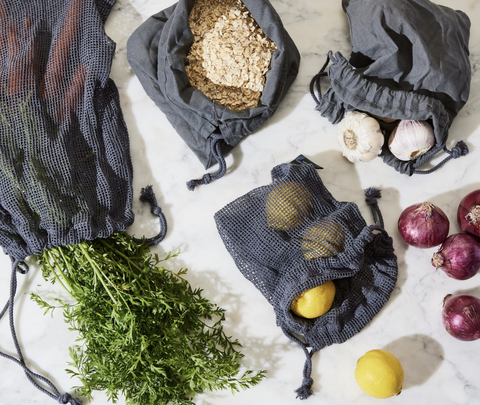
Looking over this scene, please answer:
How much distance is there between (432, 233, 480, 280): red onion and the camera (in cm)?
107

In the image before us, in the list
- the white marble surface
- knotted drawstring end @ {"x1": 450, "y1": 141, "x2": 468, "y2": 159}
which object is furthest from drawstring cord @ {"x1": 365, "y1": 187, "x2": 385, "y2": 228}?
knotted drawstring end @ {"x1": 450, "y1": 141, "x2": 468, "y2": 159}

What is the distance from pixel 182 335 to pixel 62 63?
744 millimetres

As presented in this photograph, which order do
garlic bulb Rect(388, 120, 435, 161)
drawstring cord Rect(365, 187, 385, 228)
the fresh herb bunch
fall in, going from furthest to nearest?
drawstring cord Rect(365, 187, 385, 228) → garlic bulb Rect(388, 120, 435, 161) → the fresh herb bunch

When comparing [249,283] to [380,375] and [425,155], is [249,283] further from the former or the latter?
[425,155]

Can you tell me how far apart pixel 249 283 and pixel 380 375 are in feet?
1.24

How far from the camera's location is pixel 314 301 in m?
1.01

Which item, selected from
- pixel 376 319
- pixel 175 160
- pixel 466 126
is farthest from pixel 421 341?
pixel 175 160

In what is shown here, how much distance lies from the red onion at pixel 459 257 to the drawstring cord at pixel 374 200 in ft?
0.56

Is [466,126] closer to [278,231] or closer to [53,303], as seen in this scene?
[278,231]

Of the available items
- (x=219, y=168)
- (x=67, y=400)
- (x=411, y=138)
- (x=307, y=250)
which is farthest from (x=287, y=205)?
(x=67, y=400)

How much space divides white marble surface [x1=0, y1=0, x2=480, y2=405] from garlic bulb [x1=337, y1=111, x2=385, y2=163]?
79 millimetres

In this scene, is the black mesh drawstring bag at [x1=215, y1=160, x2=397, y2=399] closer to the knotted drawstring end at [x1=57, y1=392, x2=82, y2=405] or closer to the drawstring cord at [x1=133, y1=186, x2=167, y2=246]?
the drawstring cord at [x1=133, y1=186, x2=167, y2=246]

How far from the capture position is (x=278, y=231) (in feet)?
3.51

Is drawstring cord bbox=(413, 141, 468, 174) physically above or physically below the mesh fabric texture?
below
